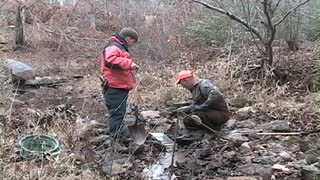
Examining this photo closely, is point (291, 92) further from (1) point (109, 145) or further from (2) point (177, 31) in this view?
(2) point (177, 31)

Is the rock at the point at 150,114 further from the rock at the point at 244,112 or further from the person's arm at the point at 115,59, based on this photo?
the person's arm at the point at 115,59

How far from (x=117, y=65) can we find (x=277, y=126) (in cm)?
276

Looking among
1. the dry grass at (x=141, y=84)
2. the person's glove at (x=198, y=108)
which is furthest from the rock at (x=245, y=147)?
the dry grass at (x=141, y=84)

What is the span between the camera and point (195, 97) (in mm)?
6910

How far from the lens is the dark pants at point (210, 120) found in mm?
6816

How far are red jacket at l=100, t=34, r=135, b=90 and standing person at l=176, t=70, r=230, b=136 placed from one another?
0.75 m

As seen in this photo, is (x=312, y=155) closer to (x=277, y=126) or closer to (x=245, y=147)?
(x=245, y=147)

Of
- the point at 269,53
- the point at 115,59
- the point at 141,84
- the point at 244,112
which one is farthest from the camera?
the point at 141,84

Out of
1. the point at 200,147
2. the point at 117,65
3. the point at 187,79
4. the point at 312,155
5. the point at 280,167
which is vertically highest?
the point at 117,65

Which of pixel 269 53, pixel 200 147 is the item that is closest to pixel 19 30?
pixel 269 53

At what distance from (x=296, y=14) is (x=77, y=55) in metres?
8.06

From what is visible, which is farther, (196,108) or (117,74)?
(196,108)

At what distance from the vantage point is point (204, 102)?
684 centimetres

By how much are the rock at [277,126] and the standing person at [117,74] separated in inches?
90.3
